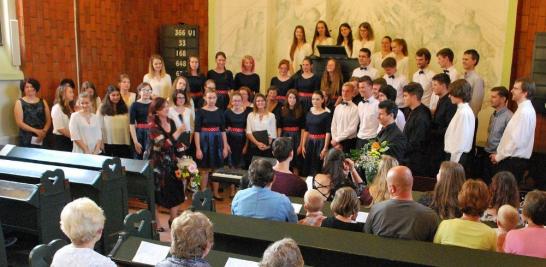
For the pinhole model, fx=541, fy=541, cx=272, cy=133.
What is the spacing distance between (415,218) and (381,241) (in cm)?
24

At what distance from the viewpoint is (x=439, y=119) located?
6293 mm

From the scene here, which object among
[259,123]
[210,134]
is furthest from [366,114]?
[210,134]

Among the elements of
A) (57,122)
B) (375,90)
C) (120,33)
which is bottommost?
(57,122)

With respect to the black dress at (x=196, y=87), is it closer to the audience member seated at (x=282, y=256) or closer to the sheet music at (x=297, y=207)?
the sheet music at (x=297, y=207)

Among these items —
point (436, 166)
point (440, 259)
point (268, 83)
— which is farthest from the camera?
point (268, 83)

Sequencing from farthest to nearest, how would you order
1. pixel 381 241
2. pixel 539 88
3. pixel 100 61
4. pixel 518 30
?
pixel 100 61, pixel 518 30, pixel 539 88, pixel 381 241

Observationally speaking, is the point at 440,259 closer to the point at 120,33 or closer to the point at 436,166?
the point at 436,166

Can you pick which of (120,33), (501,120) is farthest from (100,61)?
(501,120)

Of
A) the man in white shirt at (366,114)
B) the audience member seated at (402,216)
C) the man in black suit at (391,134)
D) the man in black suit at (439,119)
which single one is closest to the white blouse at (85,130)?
the man in white shirt at (366,114)

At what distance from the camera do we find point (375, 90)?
21.4 feet

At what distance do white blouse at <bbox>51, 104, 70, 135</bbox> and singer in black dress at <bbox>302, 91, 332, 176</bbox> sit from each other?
2.93 metres

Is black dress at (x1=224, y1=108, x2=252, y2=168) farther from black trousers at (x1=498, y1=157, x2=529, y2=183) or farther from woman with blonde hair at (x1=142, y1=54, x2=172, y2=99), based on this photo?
black trousers at (x1=498, y1=157, x2=529, y2=183)

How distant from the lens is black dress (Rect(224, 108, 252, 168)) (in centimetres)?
665

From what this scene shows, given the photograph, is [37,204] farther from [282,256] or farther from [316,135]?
[316,135]
